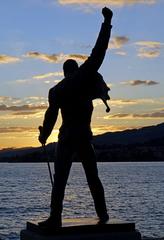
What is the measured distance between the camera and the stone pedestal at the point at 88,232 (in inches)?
391

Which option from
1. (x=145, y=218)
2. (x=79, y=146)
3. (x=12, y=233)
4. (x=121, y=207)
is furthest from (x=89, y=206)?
(x=79, y=146)

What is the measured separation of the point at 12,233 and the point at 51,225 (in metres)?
24.1

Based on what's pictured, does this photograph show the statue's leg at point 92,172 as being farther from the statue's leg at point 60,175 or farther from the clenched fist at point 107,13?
the clenched fist at point 107,13

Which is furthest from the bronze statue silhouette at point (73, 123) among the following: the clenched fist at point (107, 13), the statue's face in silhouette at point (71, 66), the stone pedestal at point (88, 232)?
the clenched fist at point (107, 13)

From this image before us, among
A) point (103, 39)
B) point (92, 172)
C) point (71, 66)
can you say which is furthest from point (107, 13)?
point (92, 172)

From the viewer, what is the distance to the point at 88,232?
1004 cm

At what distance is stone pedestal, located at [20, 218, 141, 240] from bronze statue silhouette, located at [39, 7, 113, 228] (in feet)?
0.53

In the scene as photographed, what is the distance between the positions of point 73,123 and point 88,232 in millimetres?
1773

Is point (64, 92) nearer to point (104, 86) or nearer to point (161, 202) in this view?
point (104, 86)

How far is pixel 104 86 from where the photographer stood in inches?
412

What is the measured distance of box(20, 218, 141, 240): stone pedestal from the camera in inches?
391

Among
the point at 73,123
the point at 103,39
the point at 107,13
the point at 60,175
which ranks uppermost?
the point at 107,13

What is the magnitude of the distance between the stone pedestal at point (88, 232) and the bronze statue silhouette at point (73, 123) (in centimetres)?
16

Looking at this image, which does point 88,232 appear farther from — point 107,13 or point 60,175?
point 107,13
